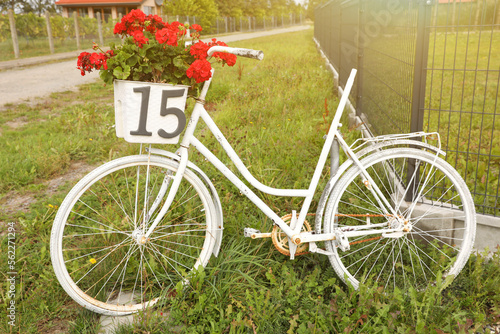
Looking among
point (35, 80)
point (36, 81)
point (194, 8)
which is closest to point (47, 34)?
point (35, 80)

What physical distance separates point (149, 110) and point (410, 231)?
1.78 meters

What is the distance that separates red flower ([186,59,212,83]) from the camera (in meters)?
2.13

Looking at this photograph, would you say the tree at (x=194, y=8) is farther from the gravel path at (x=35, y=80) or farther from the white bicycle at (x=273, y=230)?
the white bicycle at (x=273, y=230)

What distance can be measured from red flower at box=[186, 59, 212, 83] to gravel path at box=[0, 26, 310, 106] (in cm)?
691

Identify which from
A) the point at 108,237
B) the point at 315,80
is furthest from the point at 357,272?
the point at 315,80

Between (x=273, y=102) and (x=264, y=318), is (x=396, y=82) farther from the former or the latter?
(x=273, y=102)

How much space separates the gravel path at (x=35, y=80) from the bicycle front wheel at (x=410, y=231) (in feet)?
23.8

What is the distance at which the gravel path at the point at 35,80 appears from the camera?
8625mm

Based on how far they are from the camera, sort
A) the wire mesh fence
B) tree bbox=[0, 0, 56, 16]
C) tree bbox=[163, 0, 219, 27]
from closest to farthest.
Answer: the wire mesh fence < tree bbox=[163, 0, 219, 27] < tree bbox=[0, 0, 56, 16]

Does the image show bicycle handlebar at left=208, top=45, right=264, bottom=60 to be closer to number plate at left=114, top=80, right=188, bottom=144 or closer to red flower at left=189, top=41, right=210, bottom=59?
red flower at left=189, top=41, right=210, bottom=59

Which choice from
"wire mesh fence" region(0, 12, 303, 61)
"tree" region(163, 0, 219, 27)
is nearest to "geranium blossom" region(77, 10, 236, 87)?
"wire mesh fence" region(0, 12, 303, 61)

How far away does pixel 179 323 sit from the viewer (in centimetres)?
235

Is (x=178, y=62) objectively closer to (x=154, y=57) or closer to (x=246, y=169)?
(x=154, y=57)

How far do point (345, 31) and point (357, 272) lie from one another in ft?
17.5
